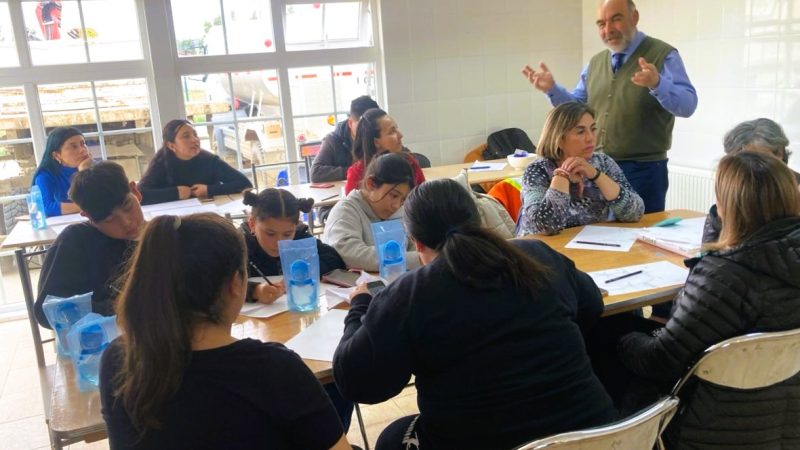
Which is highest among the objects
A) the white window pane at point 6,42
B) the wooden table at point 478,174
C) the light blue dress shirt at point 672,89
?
the white window pane at point 6,42

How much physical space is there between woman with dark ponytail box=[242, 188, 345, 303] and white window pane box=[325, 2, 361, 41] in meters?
3.24

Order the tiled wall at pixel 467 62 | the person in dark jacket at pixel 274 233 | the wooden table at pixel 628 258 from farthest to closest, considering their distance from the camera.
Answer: the tiled wall at pixel 467 62, the person in dark jacket at pixel 274 233, the wooden table at pixel 628 258

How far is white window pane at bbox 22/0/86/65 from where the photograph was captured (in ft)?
14.0

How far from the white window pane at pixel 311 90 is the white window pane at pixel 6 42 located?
1.89 metres

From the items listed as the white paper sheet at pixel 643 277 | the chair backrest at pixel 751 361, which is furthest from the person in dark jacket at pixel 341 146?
the chair backrest at pixel 751 361

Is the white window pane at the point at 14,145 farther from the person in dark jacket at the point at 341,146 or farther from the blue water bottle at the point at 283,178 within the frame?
the person in dark jacket at the point at 341,146

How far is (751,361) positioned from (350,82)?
4.33m

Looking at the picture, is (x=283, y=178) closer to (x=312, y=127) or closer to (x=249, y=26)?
(x=312, y=127)

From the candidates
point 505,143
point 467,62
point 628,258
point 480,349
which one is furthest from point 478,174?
point 480,349

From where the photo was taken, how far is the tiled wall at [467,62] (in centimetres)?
519

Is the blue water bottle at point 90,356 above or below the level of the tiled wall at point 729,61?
below

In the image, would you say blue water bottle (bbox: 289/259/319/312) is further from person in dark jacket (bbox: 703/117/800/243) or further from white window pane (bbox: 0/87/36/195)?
white window pane (bbox: 0/87/36/195)

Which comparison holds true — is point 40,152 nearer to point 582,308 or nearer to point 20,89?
point 20,89

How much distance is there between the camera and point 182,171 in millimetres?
3979
